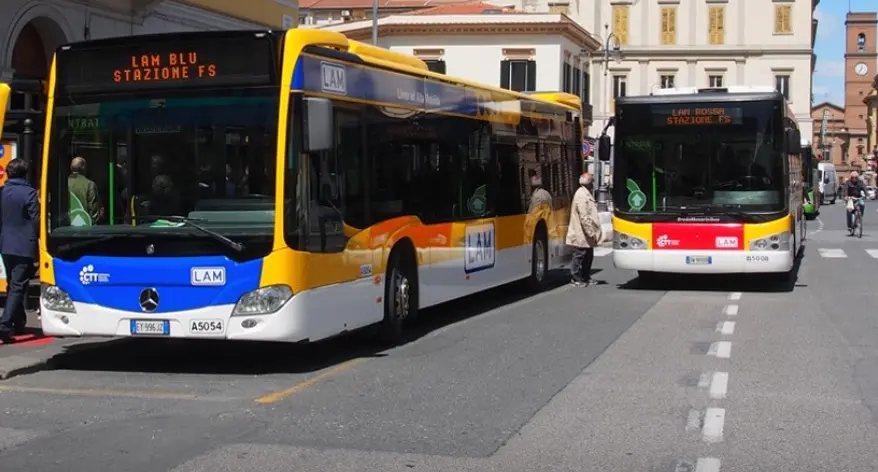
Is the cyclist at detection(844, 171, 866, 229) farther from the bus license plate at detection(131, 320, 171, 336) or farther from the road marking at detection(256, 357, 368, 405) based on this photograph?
the bus license plate at detection(131, 320, 171, 336)

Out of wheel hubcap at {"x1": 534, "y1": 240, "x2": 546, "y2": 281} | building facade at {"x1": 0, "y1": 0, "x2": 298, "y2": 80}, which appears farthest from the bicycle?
building facade at {"x1": 0, "y1": 0, "x2": 298, "y2": 80}

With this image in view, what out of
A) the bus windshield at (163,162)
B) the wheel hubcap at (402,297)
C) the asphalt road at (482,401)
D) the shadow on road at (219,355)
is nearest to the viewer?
the asphalt road at (482,401)

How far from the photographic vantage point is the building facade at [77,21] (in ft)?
55.8

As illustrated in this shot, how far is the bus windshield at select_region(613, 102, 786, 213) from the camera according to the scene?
16.4 metres

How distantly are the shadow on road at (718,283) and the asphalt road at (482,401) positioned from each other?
3.98 meters

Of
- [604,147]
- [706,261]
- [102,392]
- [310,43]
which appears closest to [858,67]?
[604,147]

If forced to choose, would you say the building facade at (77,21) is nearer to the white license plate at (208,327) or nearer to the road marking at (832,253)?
the white license plate at (208,327)

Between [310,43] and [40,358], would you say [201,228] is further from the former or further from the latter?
[40,358]

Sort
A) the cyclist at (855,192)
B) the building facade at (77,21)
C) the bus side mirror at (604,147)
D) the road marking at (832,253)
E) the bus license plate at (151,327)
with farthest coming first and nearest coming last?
the cyclist at (855,192) → the road marking at (832,253) → the bus side mirror at (604,147) → the building facade at (77,21) → the bus license plate at (151,327)

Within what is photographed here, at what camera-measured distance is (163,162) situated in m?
9.40

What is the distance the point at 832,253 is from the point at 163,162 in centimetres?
2029

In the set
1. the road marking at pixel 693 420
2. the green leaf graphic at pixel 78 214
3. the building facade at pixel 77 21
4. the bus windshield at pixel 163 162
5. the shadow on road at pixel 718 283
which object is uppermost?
the building facade at pixel 77 21

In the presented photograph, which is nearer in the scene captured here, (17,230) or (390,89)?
(17,230)

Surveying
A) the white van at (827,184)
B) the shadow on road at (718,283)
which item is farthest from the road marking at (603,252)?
the white van at (827,184)
